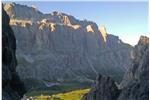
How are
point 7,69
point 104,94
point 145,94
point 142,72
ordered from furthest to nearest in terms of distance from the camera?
point 104,94, point 142,72, point 145,94, point 7,69

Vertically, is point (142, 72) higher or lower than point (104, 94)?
higher

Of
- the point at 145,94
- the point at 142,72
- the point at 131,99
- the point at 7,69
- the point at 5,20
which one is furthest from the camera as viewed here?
the point at 142,72

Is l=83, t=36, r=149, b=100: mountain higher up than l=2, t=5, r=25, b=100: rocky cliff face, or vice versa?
l=2, t=5, r=25, b=100: rocky cliff face

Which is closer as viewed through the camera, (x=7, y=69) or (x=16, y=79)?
(x=7, y=69)

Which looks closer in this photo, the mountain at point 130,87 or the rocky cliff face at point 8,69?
the rocky cliff face at point 8,69

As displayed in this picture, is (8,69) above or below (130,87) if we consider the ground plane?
above

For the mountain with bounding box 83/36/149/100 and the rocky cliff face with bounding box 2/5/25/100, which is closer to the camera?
the rocky cliff face with bounding box 2/5/25/100

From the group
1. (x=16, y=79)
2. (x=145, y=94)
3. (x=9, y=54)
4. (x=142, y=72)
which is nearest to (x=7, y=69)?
(x=9, y=54)

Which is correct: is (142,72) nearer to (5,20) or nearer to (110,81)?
(110,81)

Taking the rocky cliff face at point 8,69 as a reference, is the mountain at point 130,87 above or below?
below

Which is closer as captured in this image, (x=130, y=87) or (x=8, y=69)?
(x=8, y=69)

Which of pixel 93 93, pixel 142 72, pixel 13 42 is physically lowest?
pixel 93 93

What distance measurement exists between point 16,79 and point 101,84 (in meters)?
50.3

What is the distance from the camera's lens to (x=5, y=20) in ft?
191
